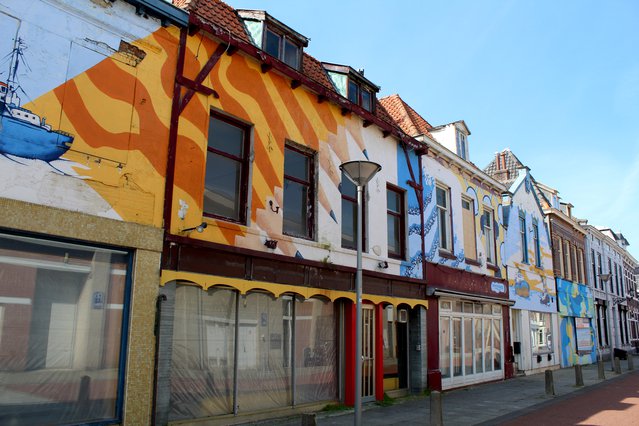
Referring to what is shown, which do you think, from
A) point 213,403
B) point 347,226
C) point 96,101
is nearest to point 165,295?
point 213,403

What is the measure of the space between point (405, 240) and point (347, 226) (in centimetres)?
240

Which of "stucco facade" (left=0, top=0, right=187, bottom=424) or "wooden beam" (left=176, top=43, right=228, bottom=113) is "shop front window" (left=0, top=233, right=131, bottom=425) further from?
"wooden beam" (left=176, top=43, right=228, bottom=113)

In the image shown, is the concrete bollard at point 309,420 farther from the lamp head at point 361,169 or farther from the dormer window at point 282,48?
the dormer window at point 282,48

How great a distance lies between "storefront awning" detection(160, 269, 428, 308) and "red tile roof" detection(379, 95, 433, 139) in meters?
5.87

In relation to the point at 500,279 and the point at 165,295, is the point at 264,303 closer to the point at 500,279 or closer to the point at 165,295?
the point at 165,295

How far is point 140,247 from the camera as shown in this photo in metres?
7.90

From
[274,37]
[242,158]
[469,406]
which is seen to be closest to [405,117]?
[274,37]

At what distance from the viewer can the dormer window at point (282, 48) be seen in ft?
37.2

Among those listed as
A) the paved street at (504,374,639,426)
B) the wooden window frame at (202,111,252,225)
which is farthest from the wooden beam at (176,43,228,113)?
the paved street at (504,374,639,426)

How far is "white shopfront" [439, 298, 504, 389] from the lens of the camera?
51.0 feet

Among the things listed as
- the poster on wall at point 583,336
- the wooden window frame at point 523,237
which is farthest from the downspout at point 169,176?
the poster on wall at point 583,336

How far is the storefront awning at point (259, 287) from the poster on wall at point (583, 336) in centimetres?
1764

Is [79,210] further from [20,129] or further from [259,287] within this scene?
[259,287]

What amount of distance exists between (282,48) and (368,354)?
7.26 metres
